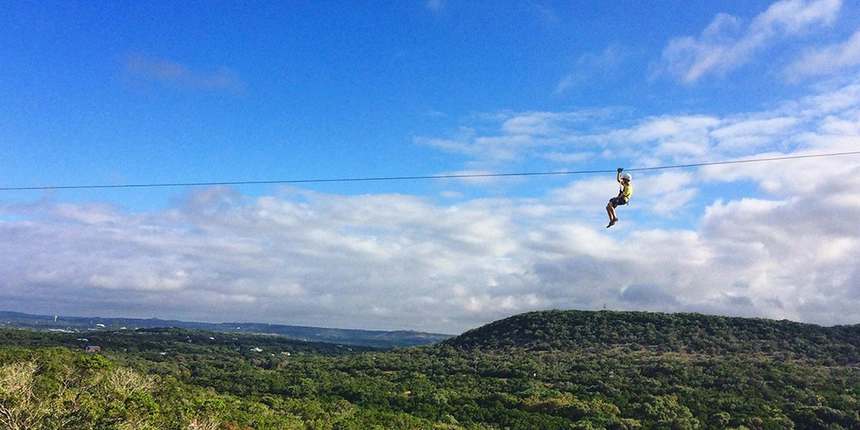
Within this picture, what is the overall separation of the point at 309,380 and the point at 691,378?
50.8 metres

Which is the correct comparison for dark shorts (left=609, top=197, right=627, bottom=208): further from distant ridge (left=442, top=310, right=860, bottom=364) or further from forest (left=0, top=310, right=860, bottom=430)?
distant ridge (left=442, top=310, right=860, bottom=364)

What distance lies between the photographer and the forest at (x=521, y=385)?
1302 inches

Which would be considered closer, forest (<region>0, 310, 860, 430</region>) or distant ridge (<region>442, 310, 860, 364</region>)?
forest (<region>0, 310, 860, 430</region>)

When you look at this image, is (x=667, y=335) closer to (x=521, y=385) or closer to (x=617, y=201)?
(x=521, y=385)

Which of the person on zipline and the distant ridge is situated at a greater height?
the person on zipline

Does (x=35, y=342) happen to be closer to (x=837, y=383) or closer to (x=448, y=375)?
(x=448, y=375)

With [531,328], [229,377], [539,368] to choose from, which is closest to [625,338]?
[531,328]

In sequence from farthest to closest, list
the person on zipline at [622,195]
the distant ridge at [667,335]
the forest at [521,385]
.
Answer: the distant ridge at [667,335] < the forest at [521,385] < the person on zipline at [622,195]

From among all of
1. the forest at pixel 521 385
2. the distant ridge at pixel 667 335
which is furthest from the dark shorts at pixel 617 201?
the distant ridge at pixel 667 335

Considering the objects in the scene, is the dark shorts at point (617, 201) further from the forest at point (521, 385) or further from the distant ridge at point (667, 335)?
the distant ridge at point (667, 335)

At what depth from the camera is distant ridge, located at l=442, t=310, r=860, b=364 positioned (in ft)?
297

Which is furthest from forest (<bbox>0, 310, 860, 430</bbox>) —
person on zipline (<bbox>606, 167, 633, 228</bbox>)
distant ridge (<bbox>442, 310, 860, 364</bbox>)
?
person on zipline (<bbox>606, 167, 633, 228</bbox>)

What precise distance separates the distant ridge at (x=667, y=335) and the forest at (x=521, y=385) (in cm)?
41

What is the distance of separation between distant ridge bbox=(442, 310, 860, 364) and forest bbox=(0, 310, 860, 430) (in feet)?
1.34
